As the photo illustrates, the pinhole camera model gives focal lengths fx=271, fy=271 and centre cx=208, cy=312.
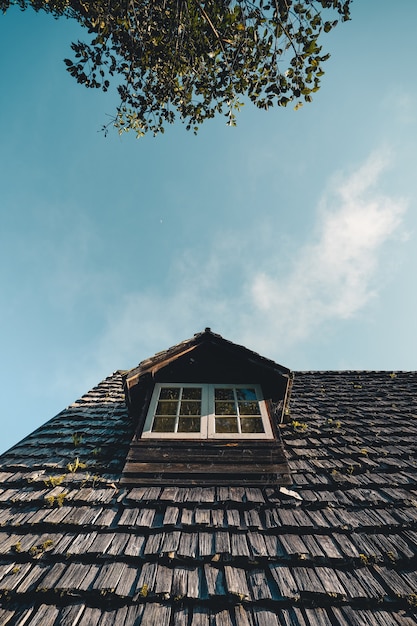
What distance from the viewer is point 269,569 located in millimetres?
2754

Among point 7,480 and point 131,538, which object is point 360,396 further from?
point 7,480

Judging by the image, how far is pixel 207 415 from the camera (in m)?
4.73


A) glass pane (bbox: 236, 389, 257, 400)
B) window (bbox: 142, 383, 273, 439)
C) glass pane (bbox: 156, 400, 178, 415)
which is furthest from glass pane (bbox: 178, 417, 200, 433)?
glass pane (bbox: 236, 389, 257, 400)

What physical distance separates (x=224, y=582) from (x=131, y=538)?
1162 mm

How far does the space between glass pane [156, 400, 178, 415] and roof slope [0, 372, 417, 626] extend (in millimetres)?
A: 792

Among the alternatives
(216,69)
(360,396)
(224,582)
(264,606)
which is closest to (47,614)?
(224,582)

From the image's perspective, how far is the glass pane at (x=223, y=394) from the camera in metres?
5.06

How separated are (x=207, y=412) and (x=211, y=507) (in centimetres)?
145

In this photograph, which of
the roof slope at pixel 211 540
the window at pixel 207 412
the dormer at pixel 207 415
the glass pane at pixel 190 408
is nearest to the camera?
the roof slope at pixel 211 540

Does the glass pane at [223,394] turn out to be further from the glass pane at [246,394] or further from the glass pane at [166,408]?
the glass pane at [166,408]

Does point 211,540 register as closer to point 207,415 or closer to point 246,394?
point 207,415

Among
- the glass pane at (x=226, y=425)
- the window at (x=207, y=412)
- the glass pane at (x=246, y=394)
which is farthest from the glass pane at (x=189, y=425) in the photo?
the glass pane at (x=246, y=394)

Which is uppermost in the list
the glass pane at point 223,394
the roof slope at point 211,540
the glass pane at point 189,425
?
the glass pane at point 223,394

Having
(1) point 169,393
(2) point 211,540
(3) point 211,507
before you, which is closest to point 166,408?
(1) point 169,393
